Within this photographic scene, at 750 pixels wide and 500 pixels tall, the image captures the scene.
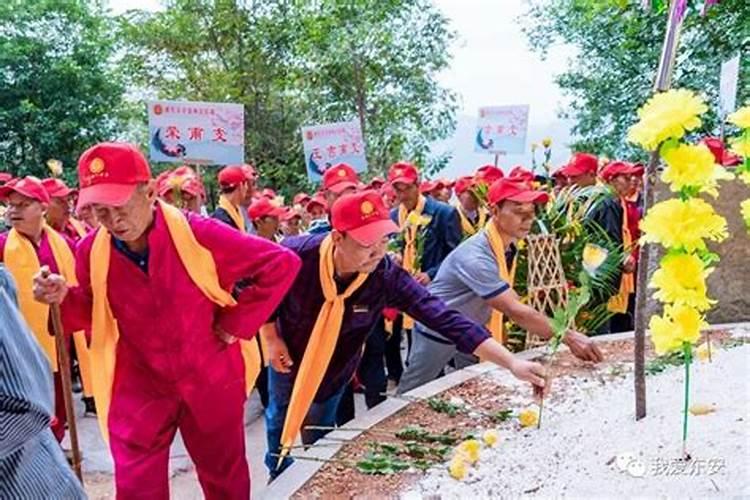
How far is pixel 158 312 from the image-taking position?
2.63 metres

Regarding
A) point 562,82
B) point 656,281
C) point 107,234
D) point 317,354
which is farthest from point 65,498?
point 562,82

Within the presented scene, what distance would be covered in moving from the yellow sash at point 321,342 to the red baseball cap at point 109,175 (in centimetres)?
79

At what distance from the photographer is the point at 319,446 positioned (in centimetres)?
285

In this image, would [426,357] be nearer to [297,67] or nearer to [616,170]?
[616,170]

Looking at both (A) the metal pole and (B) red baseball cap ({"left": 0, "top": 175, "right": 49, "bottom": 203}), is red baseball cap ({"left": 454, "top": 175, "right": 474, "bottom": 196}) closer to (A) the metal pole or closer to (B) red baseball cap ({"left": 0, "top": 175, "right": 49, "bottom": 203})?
(B) red baseball cap ({"left": 0, "top": 175, "right": 49, "bottom": 203})

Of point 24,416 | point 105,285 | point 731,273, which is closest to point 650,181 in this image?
point 105,285

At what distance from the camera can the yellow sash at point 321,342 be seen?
9.77 ft

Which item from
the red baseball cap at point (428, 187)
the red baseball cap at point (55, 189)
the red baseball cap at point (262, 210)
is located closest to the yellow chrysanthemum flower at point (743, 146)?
the red baseball cap at point (262, 210)

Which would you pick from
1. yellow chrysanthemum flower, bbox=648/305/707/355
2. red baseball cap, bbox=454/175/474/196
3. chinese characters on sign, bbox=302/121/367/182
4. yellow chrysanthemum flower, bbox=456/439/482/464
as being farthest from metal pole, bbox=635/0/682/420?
chinese characters on sign, bbox=302/121/367/182

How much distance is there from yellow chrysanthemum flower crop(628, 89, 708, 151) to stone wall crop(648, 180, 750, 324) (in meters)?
2.71

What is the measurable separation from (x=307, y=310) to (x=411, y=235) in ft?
8.76

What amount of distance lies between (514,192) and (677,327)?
152cm

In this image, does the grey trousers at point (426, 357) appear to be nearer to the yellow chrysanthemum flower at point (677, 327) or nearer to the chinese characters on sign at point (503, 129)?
the yellow chrysanthemum flower at point (677, 327)

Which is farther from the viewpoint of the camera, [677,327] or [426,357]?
[426,357]
